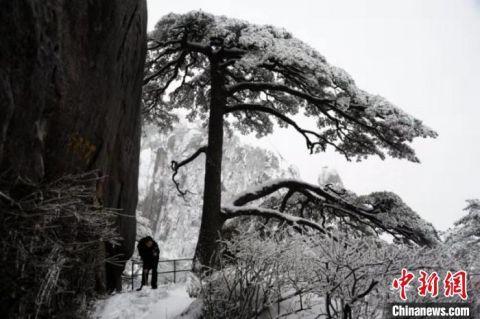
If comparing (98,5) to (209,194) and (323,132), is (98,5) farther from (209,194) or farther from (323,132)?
(323,132)

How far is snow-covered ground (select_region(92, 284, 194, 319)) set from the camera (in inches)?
227

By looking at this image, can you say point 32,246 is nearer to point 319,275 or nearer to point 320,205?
point 319,275

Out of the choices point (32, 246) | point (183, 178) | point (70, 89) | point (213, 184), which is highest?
point (183, 178)

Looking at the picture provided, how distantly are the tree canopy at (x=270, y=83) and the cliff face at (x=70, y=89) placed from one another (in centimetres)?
238

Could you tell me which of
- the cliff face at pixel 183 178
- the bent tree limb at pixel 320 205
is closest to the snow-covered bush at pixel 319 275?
the bent tree limb at pixel 320 205

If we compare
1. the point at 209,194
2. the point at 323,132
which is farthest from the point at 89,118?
the point at 323,132

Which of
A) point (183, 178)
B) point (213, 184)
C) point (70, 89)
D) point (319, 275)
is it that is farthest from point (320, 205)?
point (183, 178)

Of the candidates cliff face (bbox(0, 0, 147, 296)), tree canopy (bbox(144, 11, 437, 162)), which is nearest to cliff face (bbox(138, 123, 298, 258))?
tree canopy (bbox(144, 11, 437, 162))

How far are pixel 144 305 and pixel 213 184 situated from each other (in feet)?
13.3

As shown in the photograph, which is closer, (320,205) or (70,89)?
(70,89)

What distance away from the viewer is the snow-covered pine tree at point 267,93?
26.3ft

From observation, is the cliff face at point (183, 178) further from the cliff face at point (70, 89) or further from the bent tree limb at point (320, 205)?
the cliff face at point (70, 89)

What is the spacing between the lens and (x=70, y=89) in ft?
14.8

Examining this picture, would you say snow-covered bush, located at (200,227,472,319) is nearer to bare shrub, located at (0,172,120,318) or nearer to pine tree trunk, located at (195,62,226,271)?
bare shrub, located at (0,172,120,318)
